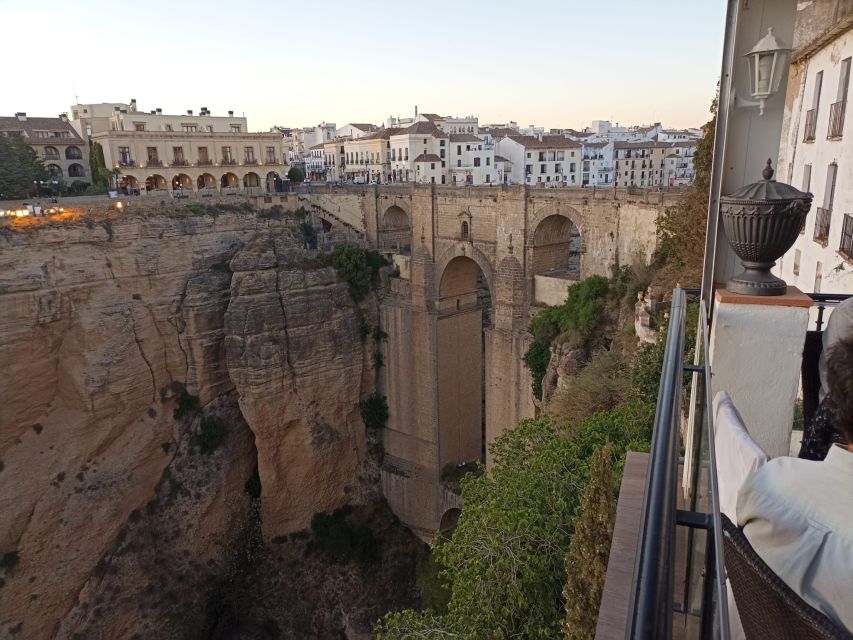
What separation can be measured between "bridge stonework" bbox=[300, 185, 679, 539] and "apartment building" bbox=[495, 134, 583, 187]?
19.3m

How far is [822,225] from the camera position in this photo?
31.1ft

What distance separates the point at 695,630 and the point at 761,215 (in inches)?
80.7

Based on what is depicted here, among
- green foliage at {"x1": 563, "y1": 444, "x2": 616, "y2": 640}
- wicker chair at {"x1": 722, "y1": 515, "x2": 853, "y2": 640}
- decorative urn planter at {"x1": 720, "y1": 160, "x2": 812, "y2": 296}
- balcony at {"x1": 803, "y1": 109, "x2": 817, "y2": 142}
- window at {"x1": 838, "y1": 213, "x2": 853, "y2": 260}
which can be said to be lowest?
green foliage at {"x1": 563, "y1": 444, "x2": 616, "y2": 640}

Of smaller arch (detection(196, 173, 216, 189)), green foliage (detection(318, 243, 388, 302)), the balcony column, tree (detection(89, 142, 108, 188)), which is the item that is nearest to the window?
the balcony column

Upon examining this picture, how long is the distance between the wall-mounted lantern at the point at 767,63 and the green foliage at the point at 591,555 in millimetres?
3319

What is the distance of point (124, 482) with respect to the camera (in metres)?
20.2

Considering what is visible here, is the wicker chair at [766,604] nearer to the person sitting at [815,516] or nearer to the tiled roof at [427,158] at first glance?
the person sitting at [815,516]

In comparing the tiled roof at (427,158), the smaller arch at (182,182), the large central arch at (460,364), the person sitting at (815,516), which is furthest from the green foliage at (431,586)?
the tiled roof at (427,158)

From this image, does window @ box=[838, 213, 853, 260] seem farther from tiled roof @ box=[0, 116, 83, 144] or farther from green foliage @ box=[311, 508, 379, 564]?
tiled roof @ box=[0, 116, 83, 144]

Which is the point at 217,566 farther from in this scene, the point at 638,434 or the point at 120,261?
the point at 638,434

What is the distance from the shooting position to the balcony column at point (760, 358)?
10.6 ft

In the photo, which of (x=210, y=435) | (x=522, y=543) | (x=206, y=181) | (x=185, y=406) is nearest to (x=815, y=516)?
(x=522, y=543)

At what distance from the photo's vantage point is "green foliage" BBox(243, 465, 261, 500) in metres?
22.4

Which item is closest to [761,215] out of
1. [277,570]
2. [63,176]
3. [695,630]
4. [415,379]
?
[695,630]
